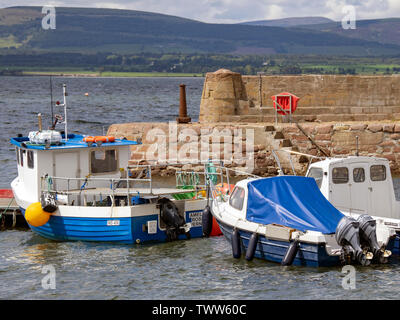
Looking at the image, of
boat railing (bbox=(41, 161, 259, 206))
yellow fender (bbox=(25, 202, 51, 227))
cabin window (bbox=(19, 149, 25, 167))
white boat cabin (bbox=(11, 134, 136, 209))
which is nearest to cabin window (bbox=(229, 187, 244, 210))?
boat railing (bbox=(41, 161, 259, 206))

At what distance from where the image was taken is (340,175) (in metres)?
17.9

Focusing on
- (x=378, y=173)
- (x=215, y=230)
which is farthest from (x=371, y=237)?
(x=215, y=230)

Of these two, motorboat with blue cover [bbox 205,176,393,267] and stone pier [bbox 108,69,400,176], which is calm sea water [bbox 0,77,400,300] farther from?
stone pier [bbox 108,69,400,176]

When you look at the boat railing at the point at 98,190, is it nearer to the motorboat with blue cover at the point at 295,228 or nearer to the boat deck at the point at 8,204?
the motorboat with blue cover at the point at 295,228

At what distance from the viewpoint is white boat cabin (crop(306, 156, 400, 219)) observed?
17.8 meters

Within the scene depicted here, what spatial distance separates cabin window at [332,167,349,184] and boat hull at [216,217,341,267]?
8.52 feet

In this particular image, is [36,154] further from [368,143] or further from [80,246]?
[368,143]

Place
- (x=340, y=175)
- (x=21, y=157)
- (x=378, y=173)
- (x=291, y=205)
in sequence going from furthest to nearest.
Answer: (x=21, y=157), (x=378, y=173), (x=340, y=175), (x=291, y=205)

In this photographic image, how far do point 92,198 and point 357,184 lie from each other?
259 inches

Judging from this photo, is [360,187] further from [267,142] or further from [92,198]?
[267,142]

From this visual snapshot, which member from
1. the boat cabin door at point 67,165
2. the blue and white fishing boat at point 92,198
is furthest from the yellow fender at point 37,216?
the boat cabin door at point 67,165

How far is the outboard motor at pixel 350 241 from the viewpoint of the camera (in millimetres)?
15305

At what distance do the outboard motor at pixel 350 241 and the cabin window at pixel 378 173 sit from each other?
303cm
